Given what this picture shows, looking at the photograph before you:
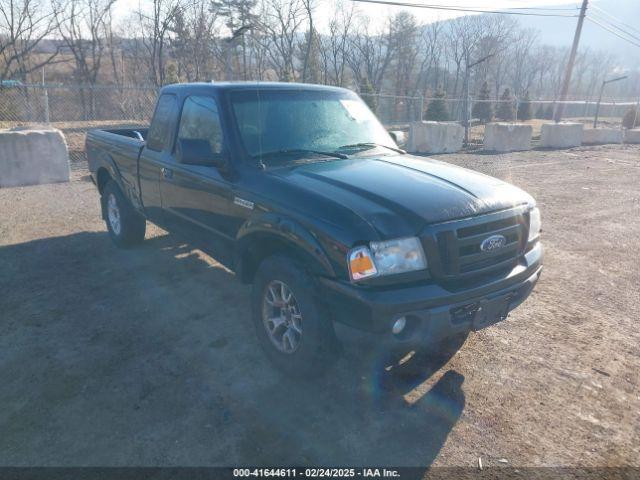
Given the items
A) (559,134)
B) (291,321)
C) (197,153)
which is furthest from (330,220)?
(559,134)

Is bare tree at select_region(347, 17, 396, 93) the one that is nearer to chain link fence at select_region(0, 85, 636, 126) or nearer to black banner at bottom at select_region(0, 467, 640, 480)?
chain link fence at select_region(0, 85, 636, 126)

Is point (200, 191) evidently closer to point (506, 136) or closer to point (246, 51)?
point (506, 136)

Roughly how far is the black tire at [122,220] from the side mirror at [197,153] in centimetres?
251

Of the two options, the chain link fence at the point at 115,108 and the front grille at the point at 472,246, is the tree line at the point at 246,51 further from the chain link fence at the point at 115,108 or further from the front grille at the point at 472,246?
the front grille at the point at 472,246

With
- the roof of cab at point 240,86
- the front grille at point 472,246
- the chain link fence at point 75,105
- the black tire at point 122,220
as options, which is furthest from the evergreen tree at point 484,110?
the front grille at point 472,246

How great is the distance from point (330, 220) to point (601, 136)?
23.0m

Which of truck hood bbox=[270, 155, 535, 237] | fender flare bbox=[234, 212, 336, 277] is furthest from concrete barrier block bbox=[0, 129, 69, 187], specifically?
truck hood bbox=[270, 155, 535, 237]

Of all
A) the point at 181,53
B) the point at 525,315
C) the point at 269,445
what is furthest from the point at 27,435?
the point at 181,53

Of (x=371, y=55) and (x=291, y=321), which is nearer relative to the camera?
(x=291, y=321)

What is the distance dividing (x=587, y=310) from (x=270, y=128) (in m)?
3.41

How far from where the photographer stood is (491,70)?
2640 inches

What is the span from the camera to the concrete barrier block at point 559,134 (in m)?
19.8

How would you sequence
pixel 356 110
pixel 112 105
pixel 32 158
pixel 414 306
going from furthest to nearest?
pixel 112 105 → pixel 32 158 → pixel 356 110 → pixel 414 306

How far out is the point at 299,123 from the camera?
13.6 ft
